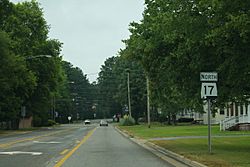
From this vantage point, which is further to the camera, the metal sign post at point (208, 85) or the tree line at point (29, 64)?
the tree line at point (29, 64)

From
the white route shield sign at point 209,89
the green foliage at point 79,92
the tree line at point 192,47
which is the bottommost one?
the white route shield sign at point 209,89

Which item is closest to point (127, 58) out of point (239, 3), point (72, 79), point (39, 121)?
point (239, 3)

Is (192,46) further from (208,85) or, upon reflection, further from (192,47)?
(208,85)

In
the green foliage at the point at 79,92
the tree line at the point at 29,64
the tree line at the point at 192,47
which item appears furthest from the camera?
the green foliage at the point at 79,92

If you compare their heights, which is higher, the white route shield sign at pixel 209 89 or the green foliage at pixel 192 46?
the green foliage at pixel 192 46

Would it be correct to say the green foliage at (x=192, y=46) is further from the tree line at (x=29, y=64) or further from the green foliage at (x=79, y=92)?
the green foliage at (x=79, y=92)

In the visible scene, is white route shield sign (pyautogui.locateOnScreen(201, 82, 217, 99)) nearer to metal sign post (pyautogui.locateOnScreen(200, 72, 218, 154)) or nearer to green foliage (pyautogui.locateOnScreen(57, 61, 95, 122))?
metal sign post (pyautogui.locateOnScreen(200, 72, 218, 154))

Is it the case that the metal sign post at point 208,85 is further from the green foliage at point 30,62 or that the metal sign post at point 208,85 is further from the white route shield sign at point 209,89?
the green foliage at point 30,62

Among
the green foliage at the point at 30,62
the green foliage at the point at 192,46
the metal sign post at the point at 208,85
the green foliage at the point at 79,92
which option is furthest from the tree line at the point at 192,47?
the green foliage at the point at 79,92

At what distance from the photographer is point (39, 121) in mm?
91750

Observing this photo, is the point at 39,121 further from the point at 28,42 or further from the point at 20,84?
the point at 20,84

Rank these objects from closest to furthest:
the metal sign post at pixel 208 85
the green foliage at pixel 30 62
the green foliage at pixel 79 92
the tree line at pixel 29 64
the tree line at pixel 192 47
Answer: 1. the tree line at pixel 192 47
2. the metal sign post at pixel 208 85
3. the tree line at pixel 29 64
4. the green foliage at pixel 30 62
5. the green foliage at pixel 79 92

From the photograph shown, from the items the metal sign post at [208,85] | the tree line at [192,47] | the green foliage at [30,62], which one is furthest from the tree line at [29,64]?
the metal sign post at [208,85]

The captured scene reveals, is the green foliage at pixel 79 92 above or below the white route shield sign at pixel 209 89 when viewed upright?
above
